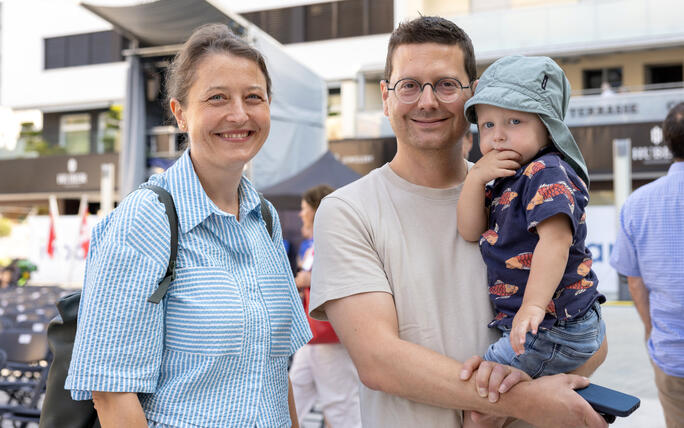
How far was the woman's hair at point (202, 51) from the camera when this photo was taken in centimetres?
183

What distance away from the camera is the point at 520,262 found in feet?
5.46

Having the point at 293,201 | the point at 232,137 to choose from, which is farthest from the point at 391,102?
the point at 293,201

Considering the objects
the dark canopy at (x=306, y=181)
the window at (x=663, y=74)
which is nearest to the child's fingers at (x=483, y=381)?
the dark canopy at (x=306, y=181)

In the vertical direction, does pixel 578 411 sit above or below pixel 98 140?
below

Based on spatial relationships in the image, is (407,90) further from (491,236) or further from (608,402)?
(608,402)

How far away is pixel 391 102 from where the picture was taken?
1.93 meters

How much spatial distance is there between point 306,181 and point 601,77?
671 inches

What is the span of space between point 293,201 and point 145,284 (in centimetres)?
573

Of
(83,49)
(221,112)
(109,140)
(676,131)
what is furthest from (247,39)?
(83,49)

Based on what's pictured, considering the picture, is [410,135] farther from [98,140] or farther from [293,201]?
[98,140]

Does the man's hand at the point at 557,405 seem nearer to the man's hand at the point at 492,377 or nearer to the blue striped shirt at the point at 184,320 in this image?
the man's hand at the point at 492,377

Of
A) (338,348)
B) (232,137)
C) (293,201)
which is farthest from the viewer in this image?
(293,201)

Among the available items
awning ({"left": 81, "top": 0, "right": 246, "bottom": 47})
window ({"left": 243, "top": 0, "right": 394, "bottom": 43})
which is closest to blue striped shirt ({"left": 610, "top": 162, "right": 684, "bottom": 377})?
awning ({"left": 81, "top": 0, "right": 246, "bottom": 47})

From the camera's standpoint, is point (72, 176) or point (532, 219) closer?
point (532, 219)
